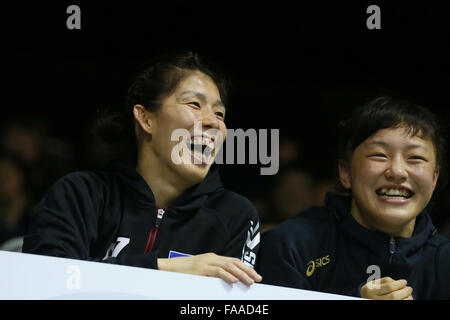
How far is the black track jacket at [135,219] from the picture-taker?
140 centimetres

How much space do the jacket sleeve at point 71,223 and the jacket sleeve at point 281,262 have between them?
402mm

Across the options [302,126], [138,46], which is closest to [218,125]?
[138,46]

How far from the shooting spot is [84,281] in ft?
3.71

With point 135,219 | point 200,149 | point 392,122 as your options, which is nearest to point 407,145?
point 392,122

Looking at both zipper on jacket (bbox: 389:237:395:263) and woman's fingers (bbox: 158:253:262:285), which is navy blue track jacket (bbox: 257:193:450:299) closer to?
zipper on jacket (bbox: 389:237:395:263)

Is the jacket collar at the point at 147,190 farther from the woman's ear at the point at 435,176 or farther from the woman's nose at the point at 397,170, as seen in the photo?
the woman's ear at the point at 435,176

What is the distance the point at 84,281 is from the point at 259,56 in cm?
127

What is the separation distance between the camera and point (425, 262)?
5.26 feet

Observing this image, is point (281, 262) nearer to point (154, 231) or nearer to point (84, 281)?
point (154, 231)

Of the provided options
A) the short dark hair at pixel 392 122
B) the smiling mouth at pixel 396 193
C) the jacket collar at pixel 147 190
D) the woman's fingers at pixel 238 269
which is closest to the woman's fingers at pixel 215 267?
the woman's fingers at pixel 238 269
